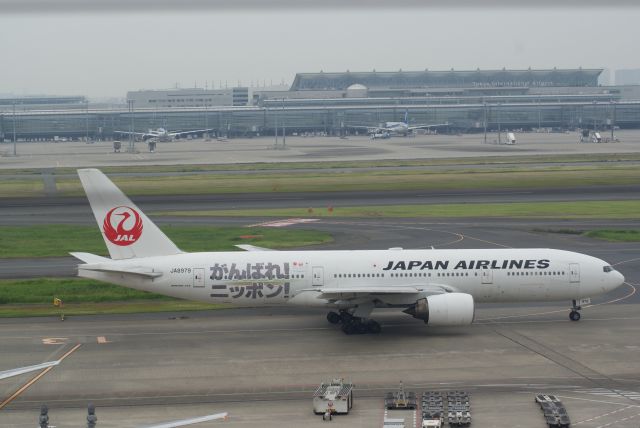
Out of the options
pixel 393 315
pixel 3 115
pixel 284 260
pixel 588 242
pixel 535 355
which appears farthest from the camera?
pixel 3 115

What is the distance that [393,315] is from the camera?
50469mm

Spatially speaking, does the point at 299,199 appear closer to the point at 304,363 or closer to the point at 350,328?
the point at 350,328

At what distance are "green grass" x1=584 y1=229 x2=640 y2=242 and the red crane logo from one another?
4098cm

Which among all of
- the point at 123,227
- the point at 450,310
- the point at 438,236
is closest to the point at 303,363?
the point at 450,310

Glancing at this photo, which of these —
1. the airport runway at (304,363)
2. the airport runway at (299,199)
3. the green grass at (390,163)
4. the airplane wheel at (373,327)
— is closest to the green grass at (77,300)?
the airport runway at (304,363)

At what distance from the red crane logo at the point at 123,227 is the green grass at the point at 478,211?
134 feet

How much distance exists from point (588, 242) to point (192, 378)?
4173cm

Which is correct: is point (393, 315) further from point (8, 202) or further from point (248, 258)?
point (8, 202)

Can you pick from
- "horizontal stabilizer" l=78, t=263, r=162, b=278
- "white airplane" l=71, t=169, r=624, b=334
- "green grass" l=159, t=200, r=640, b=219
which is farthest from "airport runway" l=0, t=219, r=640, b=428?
"green grass" l=159, t=200, r=640, b=219

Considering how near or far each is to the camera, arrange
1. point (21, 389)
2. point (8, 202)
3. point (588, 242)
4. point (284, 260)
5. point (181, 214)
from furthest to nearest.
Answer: point (8, 202) < point (181, 214) < point (588, 242) < point (284, 260) < point (21, 389)

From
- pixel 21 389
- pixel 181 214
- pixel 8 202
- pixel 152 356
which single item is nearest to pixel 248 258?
pixel 152 356

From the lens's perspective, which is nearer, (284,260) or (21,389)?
(21,389)

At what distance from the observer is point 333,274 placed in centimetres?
4612

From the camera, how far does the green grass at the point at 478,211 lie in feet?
279
